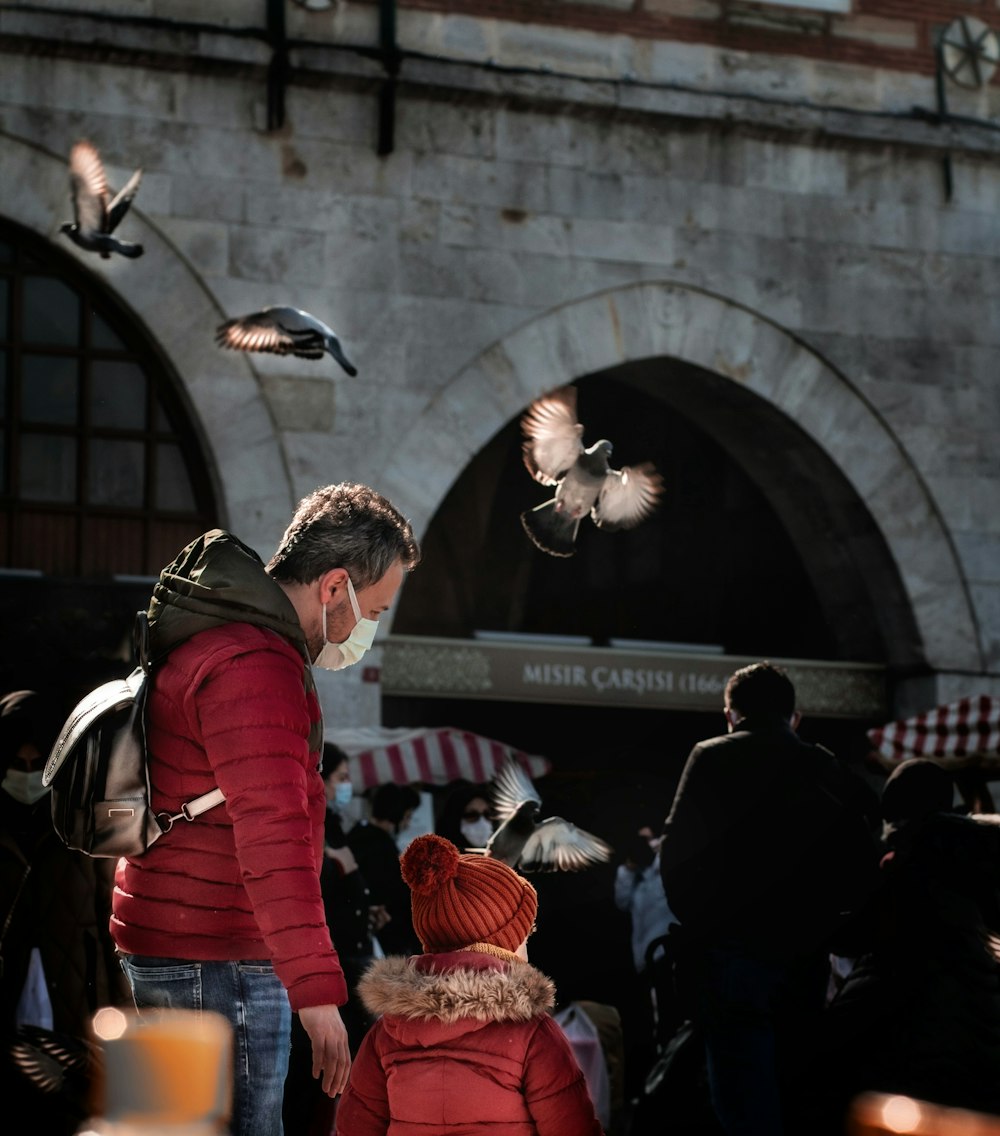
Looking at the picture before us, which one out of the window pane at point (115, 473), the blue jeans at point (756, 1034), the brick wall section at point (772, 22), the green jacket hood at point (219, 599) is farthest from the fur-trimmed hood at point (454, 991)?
the brick wall section at point (772, 22)

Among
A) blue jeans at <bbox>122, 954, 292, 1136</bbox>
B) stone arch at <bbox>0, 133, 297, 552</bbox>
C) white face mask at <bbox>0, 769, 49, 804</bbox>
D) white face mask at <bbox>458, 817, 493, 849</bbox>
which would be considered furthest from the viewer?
stone arch at <bbox>0, 133, 297, 552</bbox>

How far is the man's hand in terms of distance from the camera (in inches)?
147

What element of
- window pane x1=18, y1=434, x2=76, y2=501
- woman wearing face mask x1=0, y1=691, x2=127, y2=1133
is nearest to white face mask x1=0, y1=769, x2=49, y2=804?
woman wearing face mask x1=0, y1=691, x2=127, y2=1133

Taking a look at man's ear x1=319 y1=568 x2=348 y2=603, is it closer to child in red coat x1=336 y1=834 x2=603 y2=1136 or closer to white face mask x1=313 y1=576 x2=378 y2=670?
white face mask x1=313 y1=576 x2=378 y2=670

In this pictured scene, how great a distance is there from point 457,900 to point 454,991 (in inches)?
8.8

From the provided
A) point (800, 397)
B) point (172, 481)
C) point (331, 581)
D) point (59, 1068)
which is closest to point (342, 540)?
point (331, 581)

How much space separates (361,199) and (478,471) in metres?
2.73

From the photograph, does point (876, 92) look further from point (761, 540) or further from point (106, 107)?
point (106, 107)

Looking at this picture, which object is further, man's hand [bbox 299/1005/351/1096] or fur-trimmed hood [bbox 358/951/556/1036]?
fur-trimmed hood [bbox 358/951/556/1036]

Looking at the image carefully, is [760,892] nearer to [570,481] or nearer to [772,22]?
[570,481]

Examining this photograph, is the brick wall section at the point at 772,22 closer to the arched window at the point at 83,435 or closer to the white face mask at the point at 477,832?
the arched window at the point at 83,435

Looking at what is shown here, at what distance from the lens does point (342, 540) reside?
4.25 meters

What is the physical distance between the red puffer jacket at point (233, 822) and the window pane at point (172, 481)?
8343 mm

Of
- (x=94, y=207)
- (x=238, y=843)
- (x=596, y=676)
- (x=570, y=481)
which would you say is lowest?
(x=238, y=843)
